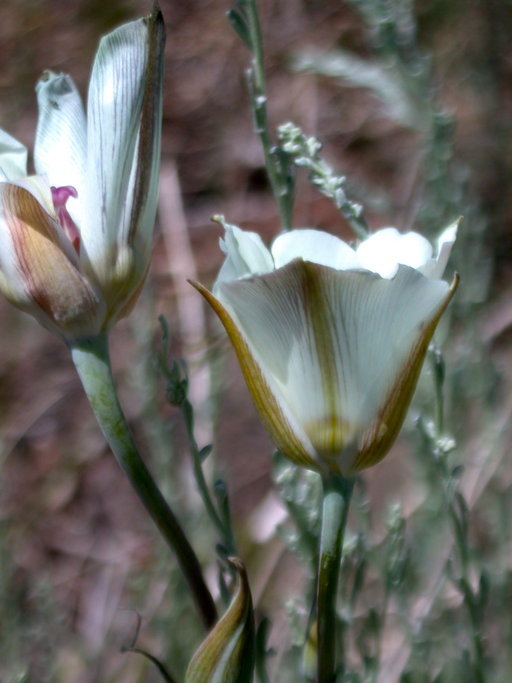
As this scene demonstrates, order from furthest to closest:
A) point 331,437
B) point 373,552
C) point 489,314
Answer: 1. point 489,314
2. point 373,552
3. point 331,437

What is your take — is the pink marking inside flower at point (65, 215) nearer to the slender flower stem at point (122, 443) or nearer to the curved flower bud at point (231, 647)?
the slender flower stem at point (122, 443)

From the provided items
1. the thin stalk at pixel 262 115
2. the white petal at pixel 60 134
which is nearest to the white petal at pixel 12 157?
the white petal at pixel 60 134

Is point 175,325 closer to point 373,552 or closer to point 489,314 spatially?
point 489,314

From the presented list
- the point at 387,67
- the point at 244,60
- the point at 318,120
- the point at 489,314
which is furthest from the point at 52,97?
the point at 244,60

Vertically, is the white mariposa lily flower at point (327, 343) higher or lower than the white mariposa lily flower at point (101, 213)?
lower

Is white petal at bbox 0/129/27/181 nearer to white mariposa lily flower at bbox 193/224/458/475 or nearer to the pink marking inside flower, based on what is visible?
the pink marking inside flower

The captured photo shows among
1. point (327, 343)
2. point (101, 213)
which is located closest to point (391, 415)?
point (327, 343)
